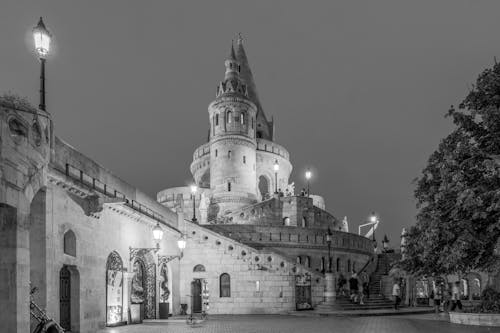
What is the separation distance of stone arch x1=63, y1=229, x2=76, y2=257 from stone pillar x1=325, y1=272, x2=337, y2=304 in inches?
657

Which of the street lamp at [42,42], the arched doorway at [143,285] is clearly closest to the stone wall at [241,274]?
the arched doorway at [143,285]

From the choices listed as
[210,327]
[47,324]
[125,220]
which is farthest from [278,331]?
[47,324]

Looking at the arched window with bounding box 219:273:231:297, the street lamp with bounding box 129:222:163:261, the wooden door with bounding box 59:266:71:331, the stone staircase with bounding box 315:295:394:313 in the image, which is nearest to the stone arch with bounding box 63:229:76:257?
the wooden door with bounding box 59:266:71:331

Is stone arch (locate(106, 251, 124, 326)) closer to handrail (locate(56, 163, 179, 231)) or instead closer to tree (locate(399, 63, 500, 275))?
handrail (locate(56, 163, 179, 231))

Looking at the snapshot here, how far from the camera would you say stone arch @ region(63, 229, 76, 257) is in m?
17.4

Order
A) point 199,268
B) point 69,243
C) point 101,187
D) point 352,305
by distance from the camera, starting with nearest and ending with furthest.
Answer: point 69,243 < point 101,187 < point 352,305 < point 199,268

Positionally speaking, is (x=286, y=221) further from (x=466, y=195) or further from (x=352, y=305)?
(x=466, y=195)

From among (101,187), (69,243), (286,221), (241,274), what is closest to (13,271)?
(69,243)

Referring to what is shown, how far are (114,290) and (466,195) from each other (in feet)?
44.2

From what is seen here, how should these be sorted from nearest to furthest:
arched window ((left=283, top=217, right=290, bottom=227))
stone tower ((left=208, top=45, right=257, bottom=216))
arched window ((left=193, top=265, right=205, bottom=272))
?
arched window ((left=193, top=265, right=205, bottom=272)) → arched window ((left=283, top=217, right=290, bottom=227)) → stone tower ((left=208, top=45, right=257, bottom=216))

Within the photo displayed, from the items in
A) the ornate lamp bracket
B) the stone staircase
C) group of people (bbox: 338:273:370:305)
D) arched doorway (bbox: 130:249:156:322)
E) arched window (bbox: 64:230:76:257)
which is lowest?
the stone staircase

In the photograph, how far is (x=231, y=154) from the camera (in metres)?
57.3

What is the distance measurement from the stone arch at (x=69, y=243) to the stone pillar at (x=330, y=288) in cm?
1669

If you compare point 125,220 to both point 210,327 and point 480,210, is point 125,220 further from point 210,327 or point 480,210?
point 480,210
